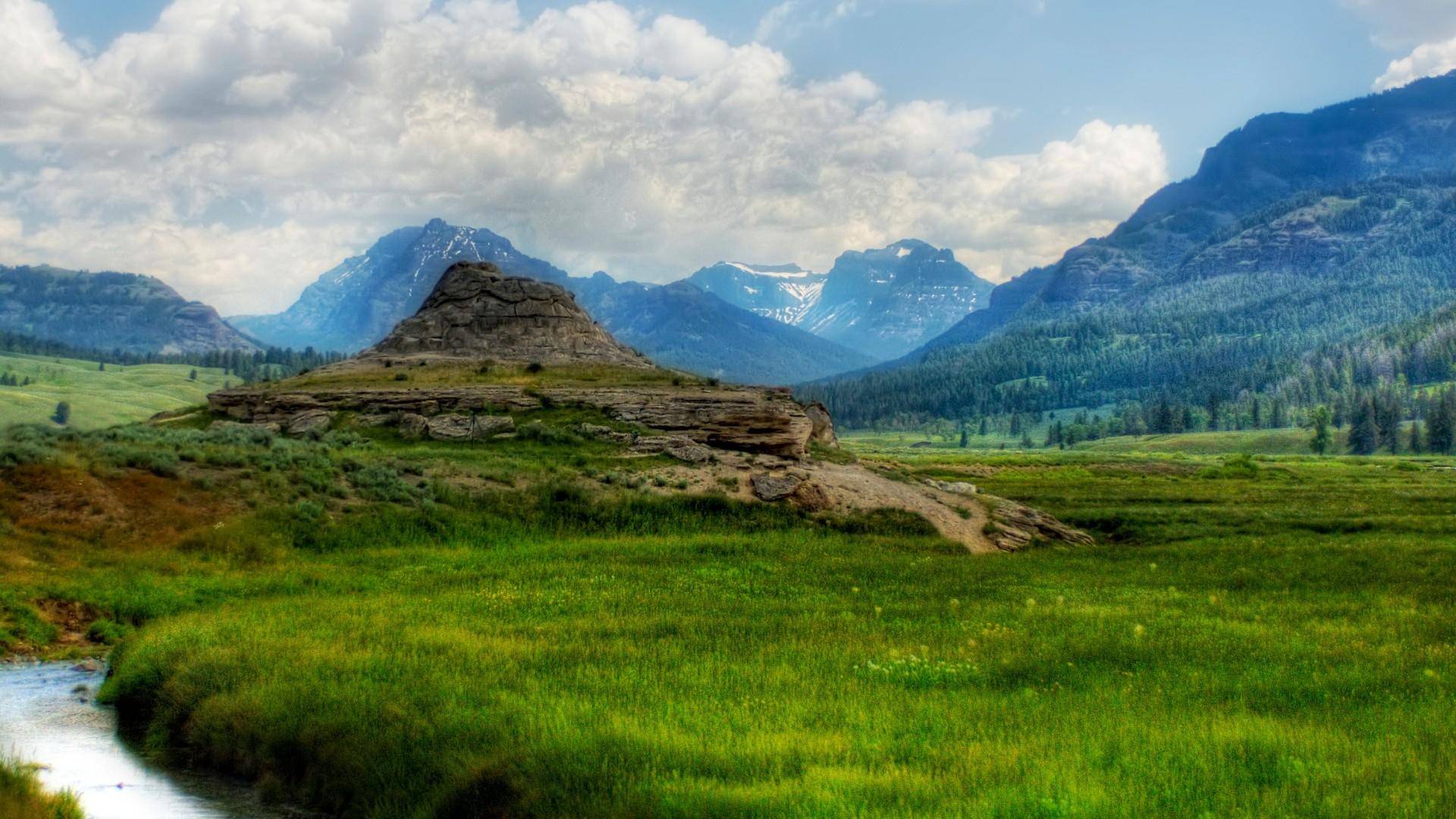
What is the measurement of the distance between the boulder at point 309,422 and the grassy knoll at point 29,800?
47227 mm

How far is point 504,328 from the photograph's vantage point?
8844cm

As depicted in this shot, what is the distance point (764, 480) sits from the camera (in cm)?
4966

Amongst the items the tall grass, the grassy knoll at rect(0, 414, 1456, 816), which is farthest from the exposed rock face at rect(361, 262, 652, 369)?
the tall grass

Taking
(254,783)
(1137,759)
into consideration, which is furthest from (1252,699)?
(254,783)

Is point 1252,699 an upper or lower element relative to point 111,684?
upper

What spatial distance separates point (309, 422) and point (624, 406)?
1996cm

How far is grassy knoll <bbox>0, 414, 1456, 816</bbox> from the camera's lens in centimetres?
1155

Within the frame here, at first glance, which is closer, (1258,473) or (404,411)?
(404,411)

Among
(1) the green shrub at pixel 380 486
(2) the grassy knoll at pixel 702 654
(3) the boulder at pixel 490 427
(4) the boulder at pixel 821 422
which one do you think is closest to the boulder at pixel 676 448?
(3) the boulder at pixel 490 427

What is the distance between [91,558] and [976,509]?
40.0m

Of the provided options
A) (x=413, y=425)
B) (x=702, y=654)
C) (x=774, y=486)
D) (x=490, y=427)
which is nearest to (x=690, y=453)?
(x=774, y=486)

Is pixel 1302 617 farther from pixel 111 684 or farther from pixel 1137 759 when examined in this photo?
pixel 111 684

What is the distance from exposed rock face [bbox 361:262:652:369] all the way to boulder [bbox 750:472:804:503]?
35.7 metres

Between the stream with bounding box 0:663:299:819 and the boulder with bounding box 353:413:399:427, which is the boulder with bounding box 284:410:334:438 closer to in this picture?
the boulder with bounding box 353:413:399:427
